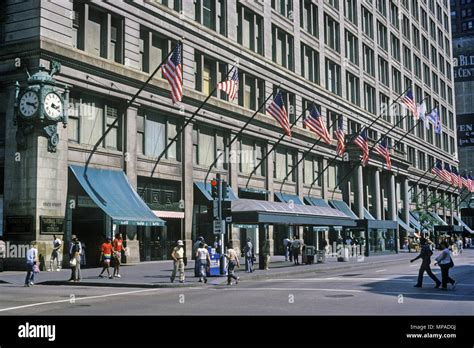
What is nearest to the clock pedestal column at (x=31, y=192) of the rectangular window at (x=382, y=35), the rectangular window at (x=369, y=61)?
the rectangular window at (x=369, y=61)

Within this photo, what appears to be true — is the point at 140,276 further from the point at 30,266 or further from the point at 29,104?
the point at 29,104

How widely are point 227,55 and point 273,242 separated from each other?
50.2ft

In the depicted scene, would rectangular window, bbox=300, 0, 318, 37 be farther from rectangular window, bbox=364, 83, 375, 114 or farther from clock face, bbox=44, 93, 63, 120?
clock face, bbox=44, 93, 63, 120

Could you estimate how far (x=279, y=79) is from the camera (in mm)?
50312

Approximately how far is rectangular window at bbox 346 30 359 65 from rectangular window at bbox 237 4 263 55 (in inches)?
771

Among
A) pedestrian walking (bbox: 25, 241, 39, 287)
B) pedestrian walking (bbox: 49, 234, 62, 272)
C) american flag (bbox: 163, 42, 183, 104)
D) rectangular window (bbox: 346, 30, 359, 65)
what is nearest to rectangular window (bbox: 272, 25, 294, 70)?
rectangular window (bbox: 346, 30, 359, 65)

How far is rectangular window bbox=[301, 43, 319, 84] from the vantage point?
55406 mm

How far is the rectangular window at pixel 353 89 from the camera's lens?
64562mm

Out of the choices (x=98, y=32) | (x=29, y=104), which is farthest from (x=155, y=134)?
(x=29, y=104)

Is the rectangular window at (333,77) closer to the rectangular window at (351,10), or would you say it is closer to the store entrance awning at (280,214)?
the rectangular window at (351,10)

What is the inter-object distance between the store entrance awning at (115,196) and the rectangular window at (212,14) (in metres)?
14.0

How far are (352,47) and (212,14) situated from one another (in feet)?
90.2

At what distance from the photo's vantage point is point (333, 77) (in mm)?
61250
